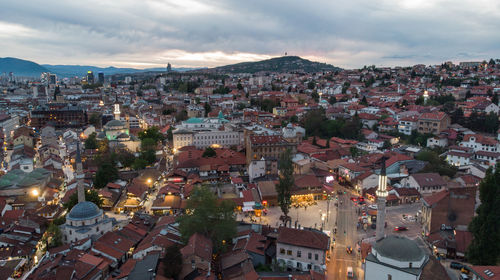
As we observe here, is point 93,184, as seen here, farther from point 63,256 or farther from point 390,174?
point 390,174

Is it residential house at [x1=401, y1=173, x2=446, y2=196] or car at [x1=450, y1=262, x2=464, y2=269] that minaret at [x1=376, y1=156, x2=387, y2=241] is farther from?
residential house at [x1=401, y1=173, x2=446, y2=196]

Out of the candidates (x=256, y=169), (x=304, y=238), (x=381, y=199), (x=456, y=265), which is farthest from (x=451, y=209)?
(x=256, y=169)

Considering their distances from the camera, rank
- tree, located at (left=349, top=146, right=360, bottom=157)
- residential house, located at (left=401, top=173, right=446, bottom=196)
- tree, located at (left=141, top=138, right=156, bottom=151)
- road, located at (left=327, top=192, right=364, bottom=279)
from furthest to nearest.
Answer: tree, located at (left=141, top=138, right=156, bottom=151), tree, located at (left=349, top=146, right=360, bottom=157), residential house, located at (left=401, top=173, right=446, bottom=196), road, located at (left=327, top=192, right=364, bottom=279)

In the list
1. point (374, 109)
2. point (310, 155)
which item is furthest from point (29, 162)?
point (374, 109)

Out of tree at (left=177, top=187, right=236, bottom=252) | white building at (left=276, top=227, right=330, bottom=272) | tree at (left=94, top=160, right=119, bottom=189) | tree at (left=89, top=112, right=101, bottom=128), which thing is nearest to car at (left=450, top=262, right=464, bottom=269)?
white building at (left=276, top=227, right=330, bottom=272)

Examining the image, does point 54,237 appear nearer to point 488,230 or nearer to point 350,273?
point 350,273

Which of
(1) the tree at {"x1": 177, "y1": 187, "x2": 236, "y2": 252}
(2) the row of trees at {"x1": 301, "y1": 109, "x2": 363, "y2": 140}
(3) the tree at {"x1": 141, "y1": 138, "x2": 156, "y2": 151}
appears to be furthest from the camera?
(2) the row of trees at {"x1": 301, "y1": 109, "x2": 363, "y2": 140}

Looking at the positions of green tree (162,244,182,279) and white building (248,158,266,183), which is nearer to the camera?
green tree (162,244,182,279)
